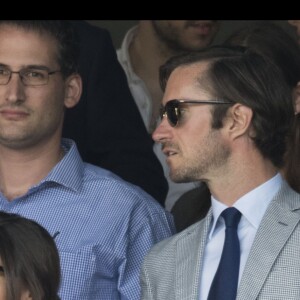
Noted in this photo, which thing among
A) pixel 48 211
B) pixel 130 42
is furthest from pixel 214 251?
pixel 130 42

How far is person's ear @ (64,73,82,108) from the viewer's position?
581cm

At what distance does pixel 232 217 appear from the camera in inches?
200

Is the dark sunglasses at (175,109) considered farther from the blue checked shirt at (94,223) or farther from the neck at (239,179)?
the blue checked shirt at (94,223)

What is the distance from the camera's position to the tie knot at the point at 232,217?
200 inches

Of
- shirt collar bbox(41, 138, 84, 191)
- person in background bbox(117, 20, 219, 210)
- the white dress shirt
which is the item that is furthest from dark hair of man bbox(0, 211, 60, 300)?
person in background bbox(117, 20, 219, 210)

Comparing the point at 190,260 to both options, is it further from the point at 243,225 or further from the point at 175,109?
the point at 175,109

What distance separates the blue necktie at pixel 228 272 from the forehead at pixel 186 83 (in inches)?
22.0

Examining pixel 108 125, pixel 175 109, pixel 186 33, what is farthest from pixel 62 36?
pixel 186 33

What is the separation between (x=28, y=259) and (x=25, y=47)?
4.06ft

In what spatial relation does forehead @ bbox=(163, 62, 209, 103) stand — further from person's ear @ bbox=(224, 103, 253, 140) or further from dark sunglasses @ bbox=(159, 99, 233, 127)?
person's ear @ bbox=(224, 103, 253, 140)

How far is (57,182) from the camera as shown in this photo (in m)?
5.59

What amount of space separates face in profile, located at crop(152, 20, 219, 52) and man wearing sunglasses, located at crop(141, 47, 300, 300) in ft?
5.51
